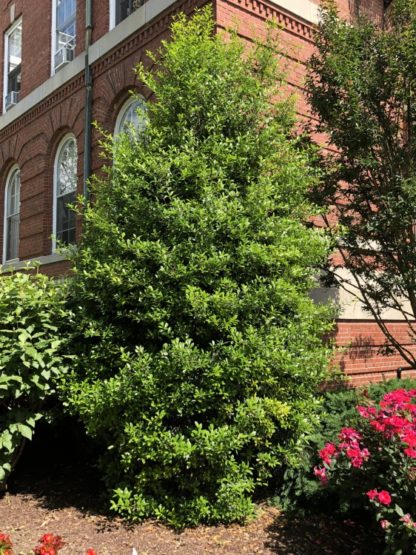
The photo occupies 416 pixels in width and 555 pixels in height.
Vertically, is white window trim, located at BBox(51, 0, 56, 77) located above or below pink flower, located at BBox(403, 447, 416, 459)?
above

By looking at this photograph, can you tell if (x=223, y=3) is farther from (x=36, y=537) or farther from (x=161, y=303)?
(x=36, y=537)

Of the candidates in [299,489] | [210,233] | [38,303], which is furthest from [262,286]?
[38,303]

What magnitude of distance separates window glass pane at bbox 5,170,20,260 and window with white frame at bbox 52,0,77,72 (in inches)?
144

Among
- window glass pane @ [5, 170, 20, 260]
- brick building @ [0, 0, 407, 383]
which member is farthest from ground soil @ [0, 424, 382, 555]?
window glass pane @ [5, 170, 20, 260]

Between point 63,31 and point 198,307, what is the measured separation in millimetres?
10895

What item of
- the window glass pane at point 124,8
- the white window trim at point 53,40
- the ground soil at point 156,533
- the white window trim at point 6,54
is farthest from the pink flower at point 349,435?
the white window trim at point 6,54

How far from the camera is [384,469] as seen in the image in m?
3.70

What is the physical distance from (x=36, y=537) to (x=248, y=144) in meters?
3.73

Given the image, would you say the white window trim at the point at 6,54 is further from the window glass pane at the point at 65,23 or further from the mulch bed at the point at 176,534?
the mulch bed at the point at 176,534

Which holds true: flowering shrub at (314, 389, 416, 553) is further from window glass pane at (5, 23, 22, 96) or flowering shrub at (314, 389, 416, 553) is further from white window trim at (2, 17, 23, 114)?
window glass pane at (5, 23, 22, 96)

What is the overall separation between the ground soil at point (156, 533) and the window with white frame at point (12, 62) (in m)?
12.5

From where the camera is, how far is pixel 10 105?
14.4m

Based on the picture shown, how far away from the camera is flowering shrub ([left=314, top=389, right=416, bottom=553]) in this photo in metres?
3.37

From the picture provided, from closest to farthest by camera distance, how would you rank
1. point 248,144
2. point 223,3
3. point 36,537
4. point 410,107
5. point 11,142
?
point 36,537
point 248,144
point 410,107
point 223,3
point 11,142
